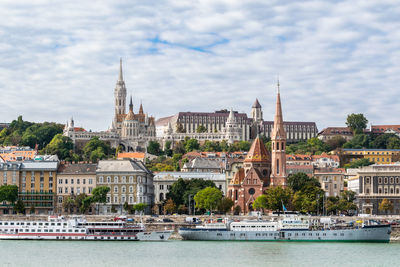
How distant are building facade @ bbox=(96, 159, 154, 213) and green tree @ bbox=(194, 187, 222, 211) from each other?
28.0 ft

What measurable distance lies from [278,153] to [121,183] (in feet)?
77.4

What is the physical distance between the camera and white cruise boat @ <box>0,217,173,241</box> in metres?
88.2

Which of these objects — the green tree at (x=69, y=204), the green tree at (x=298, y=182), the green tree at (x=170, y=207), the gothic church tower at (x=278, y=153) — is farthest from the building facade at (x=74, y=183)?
the green tree at (x=298, y=182)

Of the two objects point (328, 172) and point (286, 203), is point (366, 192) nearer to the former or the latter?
point (286, 203)

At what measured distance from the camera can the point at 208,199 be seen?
111m

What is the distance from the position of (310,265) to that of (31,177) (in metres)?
58.9

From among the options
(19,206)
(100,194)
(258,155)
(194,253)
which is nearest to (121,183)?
(100,194)

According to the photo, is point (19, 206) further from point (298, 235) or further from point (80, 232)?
point (298, 235)

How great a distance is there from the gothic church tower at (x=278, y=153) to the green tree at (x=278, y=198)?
888 cm

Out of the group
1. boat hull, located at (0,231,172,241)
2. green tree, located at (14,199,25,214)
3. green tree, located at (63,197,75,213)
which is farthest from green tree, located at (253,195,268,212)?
green tree, located at (14,199,25,214)

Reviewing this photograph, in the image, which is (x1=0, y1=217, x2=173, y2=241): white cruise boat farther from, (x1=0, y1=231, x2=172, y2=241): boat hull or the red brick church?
the red brick church

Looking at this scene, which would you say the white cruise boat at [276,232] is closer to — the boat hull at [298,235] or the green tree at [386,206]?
the boat hull at [298,235]

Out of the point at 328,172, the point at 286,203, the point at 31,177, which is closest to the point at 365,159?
the point at 328,172

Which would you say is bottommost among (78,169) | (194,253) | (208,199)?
(194,253)
